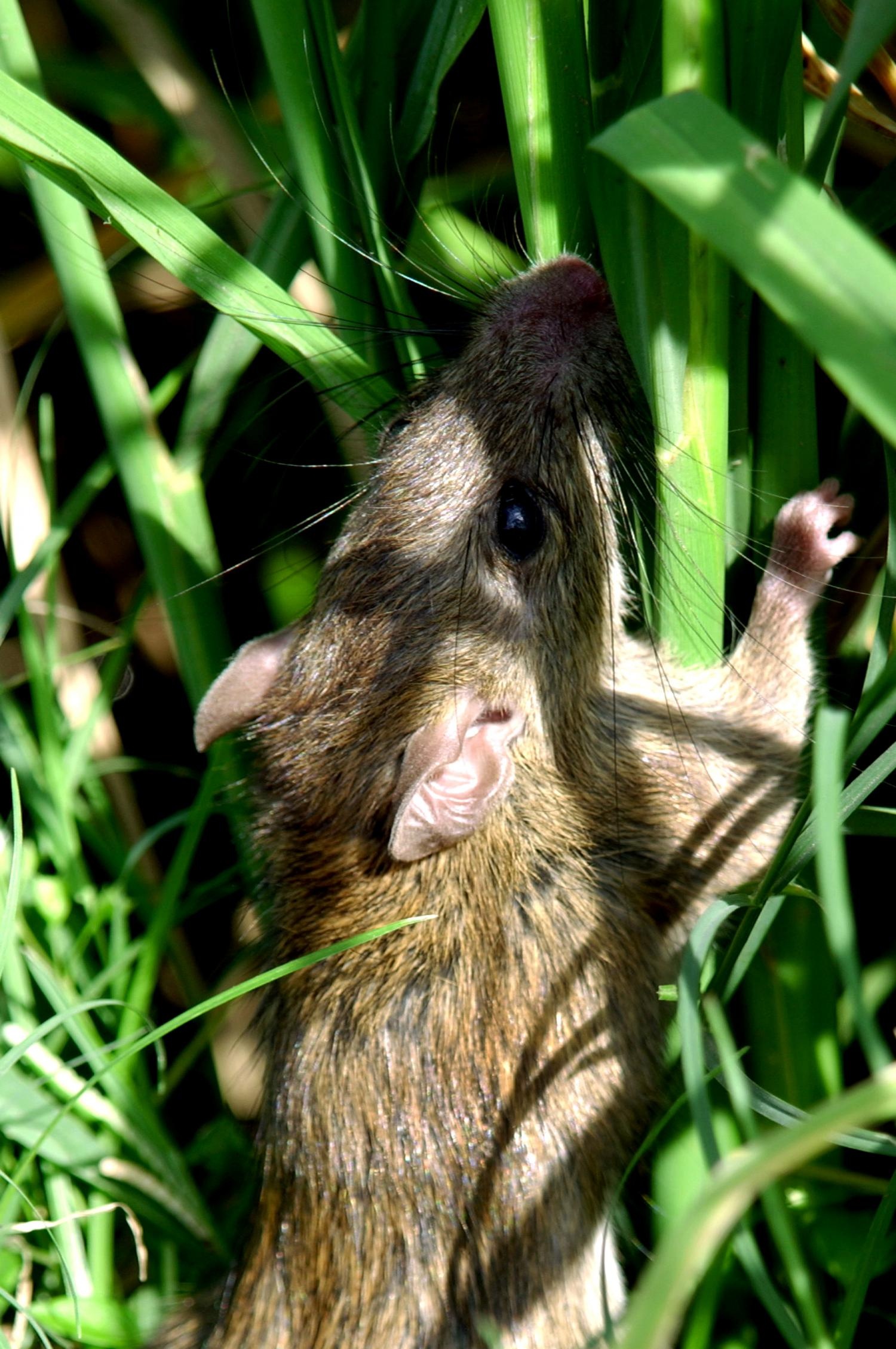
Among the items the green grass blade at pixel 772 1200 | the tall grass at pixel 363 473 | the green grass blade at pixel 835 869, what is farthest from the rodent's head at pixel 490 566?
the green grass blade at pixel 835 869

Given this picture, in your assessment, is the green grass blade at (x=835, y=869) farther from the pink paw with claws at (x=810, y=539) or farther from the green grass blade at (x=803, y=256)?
the pink paw with claws at (x=810, y=539)

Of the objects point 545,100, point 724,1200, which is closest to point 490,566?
point 545,100

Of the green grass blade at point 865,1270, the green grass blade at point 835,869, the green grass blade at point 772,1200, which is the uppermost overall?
the green grass blade at point 835,869

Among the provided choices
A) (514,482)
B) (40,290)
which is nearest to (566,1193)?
(514,482)

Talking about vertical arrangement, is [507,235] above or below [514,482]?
above

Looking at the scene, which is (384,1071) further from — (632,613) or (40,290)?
(40,290)

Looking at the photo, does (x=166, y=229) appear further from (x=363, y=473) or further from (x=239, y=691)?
(x=239, y=691)

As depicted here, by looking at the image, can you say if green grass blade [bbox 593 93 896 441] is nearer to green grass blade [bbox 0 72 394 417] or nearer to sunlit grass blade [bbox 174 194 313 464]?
green grass blade [bbox 0 72 394 417]
